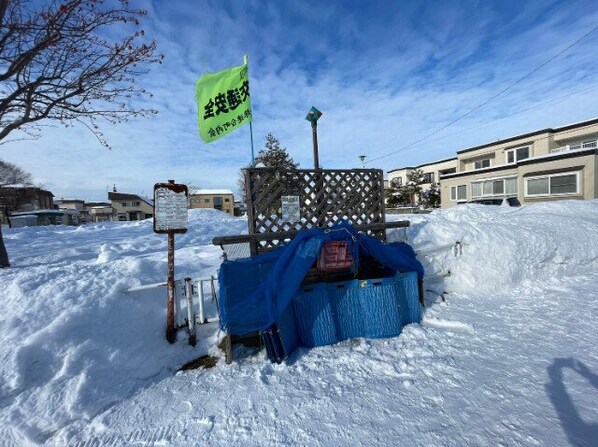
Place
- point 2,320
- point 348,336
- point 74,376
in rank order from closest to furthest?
point 74,376 → point 2,320 → point 348,336

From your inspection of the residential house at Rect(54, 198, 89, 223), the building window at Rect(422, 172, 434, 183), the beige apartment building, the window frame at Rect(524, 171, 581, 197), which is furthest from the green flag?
the residential house at Rect(54, 198, 89, 223)

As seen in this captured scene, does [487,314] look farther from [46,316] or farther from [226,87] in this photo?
[46,316]

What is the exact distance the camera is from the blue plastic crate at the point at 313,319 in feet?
10.4

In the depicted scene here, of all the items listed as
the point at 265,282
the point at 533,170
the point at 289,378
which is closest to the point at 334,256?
the point at 265,282

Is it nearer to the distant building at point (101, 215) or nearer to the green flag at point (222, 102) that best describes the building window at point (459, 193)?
the green flag at point (222, 102)

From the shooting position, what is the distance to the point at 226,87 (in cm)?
418

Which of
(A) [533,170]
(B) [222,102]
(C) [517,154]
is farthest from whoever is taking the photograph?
(C) [517,154]

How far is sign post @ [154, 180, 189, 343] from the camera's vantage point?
310 centimetres

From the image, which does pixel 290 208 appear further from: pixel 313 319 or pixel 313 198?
pixel 313 319

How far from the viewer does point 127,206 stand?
48719mm

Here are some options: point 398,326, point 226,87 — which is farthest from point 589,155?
point 226,87

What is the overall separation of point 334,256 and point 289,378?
1.39 meters

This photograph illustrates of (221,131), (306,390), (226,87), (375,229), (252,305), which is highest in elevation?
(226,87)

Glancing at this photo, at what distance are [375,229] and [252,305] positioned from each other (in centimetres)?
274
